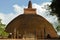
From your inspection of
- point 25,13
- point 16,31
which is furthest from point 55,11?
point 25,13

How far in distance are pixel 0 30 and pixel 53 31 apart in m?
9.02

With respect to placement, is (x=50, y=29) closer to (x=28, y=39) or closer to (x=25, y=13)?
(x=25, y=13)

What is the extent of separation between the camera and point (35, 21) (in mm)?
44906

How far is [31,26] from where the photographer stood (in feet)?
145

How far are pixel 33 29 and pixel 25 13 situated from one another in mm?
4367

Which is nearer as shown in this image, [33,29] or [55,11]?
[55,11]

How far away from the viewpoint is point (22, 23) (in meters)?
44.7

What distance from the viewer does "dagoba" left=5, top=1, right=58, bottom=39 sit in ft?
143

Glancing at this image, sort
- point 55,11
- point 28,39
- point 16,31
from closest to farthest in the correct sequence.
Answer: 1. point 55,11
2. point 28,39
3. point 16,31

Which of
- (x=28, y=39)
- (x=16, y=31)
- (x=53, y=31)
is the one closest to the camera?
(x=28, y=39)

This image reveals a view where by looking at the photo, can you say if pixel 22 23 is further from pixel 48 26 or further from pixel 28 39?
pixel 28 39

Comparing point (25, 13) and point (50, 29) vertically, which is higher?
point (25, 13)

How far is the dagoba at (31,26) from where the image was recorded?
143ft

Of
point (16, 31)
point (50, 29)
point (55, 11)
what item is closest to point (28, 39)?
point (55, 11)
